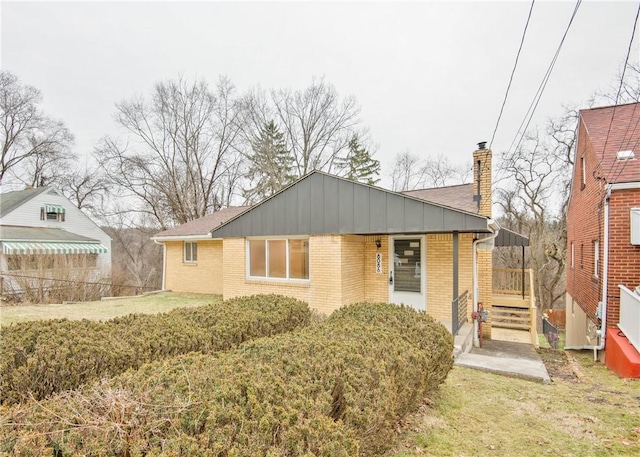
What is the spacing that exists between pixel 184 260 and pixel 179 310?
34.9ft

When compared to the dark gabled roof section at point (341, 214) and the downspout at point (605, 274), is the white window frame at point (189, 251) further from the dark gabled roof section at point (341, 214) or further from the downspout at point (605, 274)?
the downspout at point (605, 274)

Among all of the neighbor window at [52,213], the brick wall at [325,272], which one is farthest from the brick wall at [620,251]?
the neighbor window at [52,213]

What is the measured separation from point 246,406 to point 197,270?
14161 millimetres

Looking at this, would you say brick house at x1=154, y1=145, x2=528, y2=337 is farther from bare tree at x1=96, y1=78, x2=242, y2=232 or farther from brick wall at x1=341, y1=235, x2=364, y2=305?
bare tree at x1=96, y1=78, x2=242, y2=232

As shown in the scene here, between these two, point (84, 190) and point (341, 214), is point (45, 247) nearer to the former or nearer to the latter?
point (84, 190)

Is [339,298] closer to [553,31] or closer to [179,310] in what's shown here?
[179,310]

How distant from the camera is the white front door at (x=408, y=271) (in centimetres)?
956

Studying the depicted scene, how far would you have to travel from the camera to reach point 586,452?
3.59m

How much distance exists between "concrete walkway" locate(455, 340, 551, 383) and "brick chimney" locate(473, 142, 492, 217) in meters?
3.58

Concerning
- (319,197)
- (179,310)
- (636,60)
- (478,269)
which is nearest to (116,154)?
(319,197)

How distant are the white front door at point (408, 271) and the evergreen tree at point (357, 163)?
19233 millimetres

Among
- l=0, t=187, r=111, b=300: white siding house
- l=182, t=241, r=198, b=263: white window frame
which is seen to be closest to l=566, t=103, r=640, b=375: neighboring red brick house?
l=182, t=241, r=198, b=263: white window frame

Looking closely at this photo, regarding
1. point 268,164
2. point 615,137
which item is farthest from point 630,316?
point 268,164

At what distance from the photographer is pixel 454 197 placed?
1046 centimetres
